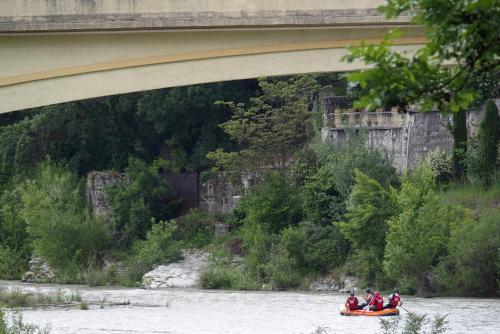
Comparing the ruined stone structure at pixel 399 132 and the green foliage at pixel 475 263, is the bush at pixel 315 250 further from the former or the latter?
the green foliage at pixel 475 263

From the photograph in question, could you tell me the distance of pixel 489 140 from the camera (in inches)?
1471

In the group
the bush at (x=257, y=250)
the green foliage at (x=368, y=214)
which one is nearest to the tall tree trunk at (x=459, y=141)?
the green foliage at (x=368, y=214)

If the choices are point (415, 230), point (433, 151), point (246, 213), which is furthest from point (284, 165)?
point (415, 230)

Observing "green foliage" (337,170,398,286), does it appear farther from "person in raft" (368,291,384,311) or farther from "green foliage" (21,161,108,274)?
"green foliage" (21,161,108,274)

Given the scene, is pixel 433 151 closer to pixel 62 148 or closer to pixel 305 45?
pixel 62 148

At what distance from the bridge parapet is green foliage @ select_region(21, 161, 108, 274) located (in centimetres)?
2232

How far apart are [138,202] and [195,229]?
2372 millimetres

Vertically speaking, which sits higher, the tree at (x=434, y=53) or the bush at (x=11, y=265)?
the tree at (x=434, y=53)

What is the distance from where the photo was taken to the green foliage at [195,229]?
142 ft

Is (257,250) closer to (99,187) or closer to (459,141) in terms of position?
(459,141)

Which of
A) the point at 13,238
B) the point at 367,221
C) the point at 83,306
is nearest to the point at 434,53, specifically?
the point at 83,306

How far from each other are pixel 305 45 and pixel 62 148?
29.0m

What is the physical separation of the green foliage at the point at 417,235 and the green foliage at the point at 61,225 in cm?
1235

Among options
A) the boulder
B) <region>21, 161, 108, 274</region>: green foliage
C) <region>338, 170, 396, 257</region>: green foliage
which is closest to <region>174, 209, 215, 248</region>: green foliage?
the boulder
